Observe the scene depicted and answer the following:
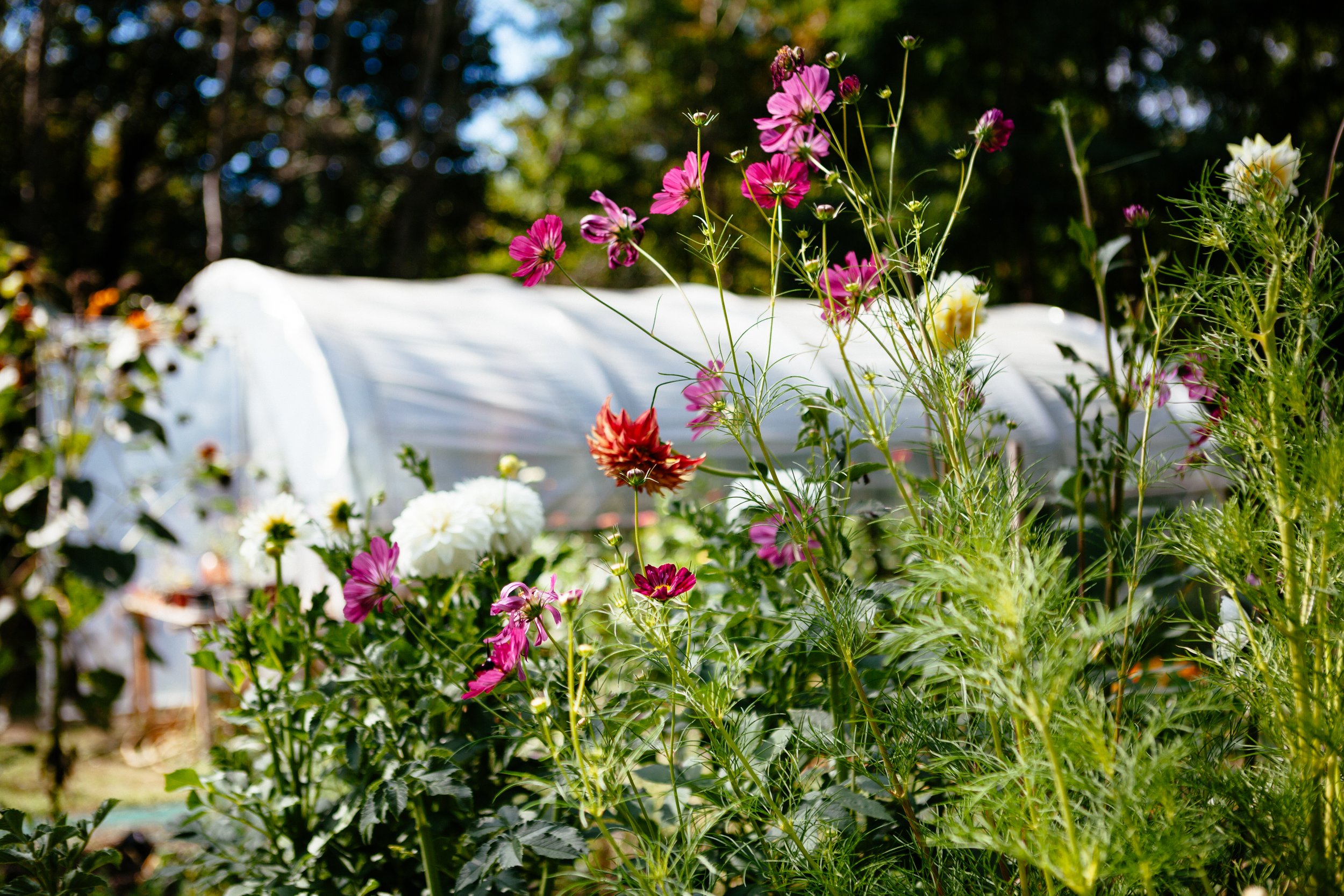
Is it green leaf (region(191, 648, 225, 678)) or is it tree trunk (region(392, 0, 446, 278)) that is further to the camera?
tree trunk (region(392, 0, 446, 278))

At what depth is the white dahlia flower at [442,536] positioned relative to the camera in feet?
3.71

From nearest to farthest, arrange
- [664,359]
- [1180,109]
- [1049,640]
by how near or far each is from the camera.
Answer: [1049,640] → [664,359] → [1180,109]

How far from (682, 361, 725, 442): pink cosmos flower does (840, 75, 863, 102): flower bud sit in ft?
0.85

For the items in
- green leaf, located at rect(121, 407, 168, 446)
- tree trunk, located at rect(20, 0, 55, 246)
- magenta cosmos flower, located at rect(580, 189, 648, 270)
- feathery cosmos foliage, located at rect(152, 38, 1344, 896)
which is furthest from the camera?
tree trunk, located at rect(20, 0, 55, 246)

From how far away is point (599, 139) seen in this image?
12.7 m

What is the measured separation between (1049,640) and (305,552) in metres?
2.83

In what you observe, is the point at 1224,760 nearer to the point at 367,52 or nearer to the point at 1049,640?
the point at 1049,640

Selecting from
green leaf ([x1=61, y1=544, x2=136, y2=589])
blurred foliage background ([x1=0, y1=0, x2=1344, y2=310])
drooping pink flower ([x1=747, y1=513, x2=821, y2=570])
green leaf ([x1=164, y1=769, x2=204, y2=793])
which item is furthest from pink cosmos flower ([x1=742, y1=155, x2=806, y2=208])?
blurred foliage background ([x1=0, y1=0, x2=1344, y2=310])

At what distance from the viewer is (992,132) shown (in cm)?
94

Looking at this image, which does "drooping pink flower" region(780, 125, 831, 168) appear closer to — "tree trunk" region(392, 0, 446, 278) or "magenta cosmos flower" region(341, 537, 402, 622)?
"magenta cosmos flower" region(341, 537, 402, 622)

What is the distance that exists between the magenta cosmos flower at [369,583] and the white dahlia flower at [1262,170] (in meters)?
0.90

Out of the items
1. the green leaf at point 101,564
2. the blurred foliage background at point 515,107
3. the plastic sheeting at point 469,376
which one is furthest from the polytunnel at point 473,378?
the blurred foliage background at point 515,107

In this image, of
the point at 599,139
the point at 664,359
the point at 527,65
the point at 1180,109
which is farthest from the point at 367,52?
the point at 664,359

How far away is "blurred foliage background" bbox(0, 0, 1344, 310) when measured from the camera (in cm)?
903
